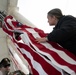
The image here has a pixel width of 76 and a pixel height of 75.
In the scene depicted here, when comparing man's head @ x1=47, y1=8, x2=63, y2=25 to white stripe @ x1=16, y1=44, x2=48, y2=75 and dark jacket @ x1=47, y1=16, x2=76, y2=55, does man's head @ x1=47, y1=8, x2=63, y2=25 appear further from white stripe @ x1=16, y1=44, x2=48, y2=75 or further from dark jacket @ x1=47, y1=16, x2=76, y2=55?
white stripe @ x1=16, y1=44, x2=48, y2=75

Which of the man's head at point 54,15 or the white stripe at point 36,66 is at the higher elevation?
the man's head at point 54,15

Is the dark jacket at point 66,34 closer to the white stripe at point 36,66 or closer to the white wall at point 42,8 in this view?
the white stripe at point 36,66

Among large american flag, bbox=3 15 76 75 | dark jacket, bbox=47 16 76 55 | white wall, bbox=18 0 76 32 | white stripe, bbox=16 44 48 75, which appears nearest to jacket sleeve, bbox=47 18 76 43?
dark jacket, bbox=47 16 76 55

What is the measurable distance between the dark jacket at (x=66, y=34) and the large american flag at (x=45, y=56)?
0.05m

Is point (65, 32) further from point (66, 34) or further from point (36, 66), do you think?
point (36, 66)

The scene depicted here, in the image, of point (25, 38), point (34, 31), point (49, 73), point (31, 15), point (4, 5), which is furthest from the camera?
point (4, 5)

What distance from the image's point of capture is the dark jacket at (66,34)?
1.28 metres

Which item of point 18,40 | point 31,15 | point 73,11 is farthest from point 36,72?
point 31,15

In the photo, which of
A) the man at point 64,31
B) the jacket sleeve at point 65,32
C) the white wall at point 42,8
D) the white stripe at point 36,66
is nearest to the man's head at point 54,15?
the man at point 64,31

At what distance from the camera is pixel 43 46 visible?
146cm

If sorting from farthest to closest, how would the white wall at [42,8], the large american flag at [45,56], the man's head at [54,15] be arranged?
the white wall at [42,8] < the man's head at [54,15] < the large american flag at [45,56]

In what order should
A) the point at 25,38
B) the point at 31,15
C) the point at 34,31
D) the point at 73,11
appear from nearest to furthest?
the point at 25,38
the point at 34,31
the point at 73,11
the point at 31,15

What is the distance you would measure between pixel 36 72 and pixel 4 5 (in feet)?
7.07

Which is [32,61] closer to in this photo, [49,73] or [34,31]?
[49,73]
